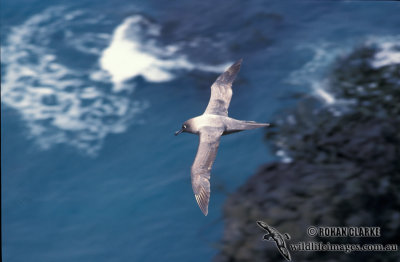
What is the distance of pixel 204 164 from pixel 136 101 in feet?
51.1

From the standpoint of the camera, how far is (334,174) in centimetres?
2353

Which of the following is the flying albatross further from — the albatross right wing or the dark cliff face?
the dark cliff face

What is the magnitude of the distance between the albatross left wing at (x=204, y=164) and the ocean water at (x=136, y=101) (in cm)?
854

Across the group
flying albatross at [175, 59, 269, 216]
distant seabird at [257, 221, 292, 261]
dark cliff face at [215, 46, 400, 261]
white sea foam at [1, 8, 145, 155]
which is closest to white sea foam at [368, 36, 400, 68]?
dark cliff face at [215, 46, 400, 261]

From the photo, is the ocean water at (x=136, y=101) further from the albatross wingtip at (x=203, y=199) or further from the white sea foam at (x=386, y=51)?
the albatross wingtip at (x=203, y=199)

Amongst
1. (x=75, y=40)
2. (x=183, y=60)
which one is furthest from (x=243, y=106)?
(x=75, y=40)

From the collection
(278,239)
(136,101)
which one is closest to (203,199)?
(278,239)

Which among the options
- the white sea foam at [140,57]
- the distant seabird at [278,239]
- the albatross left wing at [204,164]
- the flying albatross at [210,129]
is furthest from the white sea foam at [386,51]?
the albatross left wing at [204,164]

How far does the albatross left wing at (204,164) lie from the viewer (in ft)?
45.5

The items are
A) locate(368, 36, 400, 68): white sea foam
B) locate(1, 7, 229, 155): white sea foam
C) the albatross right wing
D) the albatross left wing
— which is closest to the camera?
the albatross left wing

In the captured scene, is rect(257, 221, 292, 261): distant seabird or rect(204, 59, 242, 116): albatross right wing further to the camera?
rect(257, 221, 292, 261): distant seabird

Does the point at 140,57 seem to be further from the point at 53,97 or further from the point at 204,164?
the point at 204,164

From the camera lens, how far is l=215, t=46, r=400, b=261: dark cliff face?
847 inches

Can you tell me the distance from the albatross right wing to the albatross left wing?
142cm
